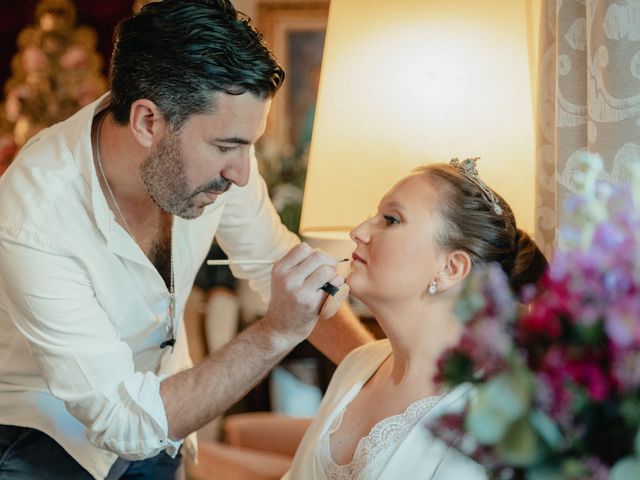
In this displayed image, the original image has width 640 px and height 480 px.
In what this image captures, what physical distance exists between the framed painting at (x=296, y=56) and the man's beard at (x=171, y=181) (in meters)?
2.84

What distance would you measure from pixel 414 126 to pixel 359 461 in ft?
2.19

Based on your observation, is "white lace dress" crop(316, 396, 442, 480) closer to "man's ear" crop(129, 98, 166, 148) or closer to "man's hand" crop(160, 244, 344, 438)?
"man's hand" crop(160, 244, 344, 438)

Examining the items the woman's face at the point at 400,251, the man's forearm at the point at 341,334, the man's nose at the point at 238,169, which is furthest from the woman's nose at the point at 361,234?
the man's forearm at the point at 341,334

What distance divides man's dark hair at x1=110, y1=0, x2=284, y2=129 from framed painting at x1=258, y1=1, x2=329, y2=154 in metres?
2.82

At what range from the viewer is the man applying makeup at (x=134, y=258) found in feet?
5.09

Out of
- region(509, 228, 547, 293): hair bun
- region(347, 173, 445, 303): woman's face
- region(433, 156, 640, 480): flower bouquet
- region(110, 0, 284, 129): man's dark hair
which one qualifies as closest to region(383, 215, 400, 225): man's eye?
region(347, 173, 445, 303): woman's face

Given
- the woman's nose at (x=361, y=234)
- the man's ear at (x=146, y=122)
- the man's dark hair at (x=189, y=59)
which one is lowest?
the woman's nose at (x=361, y=234)

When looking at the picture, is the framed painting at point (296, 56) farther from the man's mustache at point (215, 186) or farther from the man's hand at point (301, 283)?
the man's hand at point (301, 283)

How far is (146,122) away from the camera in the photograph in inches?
67.4

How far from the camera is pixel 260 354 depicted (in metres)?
1.59

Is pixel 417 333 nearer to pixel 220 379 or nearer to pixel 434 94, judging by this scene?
pixel 220 379

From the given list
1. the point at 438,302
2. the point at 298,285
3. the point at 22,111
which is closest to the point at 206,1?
the point at 298,285

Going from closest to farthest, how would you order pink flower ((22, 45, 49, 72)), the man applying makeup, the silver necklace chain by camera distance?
1. the man applying makeup
2. the silver necklace chain
3. pink flower ((22, 45, 49, 72))

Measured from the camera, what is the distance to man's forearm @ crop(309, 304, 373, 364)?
77.1 inches
